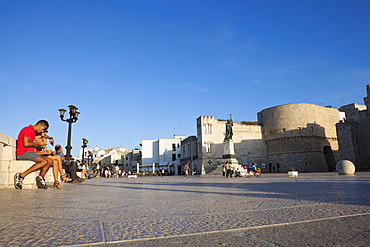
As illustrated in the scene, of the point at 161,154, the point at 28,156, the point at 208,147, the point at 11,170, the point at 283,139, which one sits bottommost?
the point at 11,170

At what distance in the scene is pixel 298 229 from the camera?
1.90m

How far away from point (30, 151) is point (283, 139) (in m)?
44.8

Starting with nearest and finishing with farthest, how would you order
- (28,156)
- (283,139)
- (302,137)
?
(28,156) → (302,137) → (283,139)

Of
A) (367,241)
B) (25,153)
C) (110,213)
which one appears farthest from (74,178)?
(367,241)

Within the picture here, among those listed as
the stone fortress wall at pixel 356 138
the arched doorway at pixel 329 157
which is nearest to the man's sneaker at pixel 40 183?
the stone fortress wall at pixel 356 138

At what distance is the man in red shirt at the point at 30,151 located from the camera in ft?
20.3

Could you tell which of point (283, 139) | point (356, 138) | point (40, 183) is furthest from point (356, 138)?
point (40, 183)

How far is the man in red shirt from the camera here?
6.18m

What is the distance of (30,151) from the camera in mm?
6469

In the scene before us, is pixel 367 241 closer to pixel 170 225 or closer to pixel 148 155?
pixel 170 225

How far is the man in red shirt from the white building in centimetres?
5334

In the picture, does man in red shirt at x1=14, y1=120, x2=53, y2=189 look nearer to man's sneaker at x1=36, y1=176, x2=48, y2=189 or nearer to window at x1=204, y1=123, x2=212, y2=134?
man's sneaker at x1=36, y1=176, x2=48, y2=189

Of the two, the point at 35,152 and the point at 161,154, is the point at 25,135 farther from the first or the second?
the point at 161,154

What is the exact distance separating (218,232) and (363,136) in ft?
128
